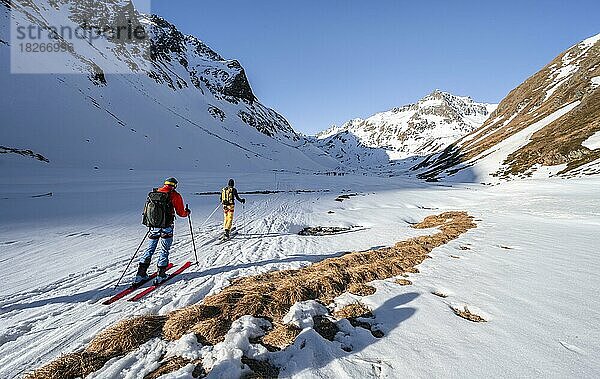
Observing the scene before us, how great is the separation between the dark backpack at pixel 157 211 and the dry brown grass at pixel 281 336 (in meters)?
4.72

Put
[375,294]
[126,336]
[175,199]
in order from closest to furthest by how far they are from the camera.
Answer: [126,336]
[375,294]
[175,199]

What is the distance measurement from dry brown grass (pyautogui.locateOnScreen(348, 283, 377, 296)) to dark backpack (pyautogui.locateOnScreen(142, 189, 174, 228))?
535cm

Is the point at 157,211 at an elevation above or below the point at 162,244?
above

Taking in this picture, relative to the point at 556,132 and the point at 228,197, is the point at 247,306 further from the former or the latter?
the point at 556,132

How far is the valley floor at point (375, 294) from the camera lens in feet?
12.5

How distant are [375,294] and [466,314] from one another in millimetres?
1726

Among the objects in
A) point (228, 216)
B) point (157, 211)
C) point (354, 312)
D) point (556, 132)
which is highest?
point (556, 132)

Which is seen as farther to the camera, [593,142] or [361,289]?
[593,142]

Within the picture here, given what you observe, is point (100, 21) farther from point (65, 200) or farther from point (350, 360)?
point (350, 360)

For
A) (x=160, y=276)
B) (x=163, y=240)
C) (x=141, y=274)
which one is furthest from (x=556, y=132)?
(x=141, y=274)

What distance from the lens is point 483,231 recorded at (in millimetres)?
13531

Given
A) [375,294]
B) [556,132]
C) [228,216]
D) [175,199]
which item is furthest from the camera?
[556,132]

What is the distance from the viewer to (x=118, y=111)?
67312mm

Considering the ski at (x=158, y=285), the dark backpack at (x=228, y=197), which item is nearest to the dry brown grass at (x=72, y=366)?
the ski at (x=158, y=285)
